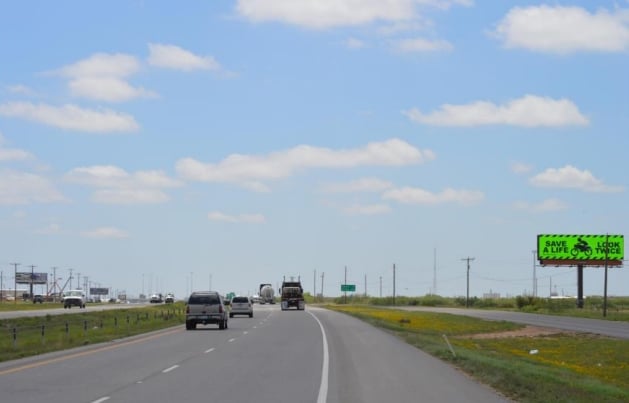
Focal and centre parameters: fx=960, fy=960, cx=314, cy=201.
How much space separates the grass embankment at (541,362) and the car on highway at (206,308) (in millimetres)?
12109

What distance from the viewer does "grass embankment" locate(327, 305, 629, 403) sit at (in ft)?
64.4

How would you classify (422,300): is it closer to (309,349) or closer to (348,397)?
(309,349)

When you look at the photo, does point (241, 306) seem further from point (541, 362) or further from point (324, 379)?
point (324, 379)

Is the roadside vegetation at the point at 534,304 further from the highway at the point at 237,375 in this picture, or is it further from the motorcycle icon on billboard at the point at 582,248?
the highway at the point at 237,375

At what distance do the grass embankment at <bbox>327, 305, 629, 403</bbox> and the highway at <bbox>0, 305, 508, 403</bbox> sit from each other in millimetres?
837

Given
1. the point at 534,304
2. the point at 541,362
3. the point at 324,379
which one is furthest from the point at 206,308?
the point at 534,304

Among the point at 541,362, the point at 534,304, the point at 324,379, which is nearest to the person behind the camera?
the point at 324,379

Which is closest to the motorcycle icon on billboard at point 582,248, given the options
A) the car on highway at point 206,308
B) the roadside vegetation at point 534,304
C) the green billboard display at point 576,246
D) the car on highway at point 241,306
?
the green billboard display at point 576,246

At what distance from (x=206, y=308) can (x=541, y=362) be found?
843 inches

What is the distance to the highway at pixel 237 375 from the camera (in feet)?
57.8

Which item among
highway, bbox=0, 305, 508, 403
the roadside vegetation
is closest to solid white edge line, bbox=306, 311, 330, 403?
highway, bbox=0, 305, 508, 403

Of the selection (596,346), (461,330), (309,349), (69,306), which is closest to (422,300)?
(69,306)

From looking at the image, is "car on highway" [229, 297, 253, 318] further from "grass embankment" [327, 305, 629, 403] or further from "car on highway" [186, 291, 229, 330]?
"car on highway" [186, 291, 229, 330]

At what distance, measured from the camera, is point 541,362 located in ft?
116
